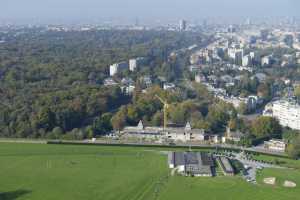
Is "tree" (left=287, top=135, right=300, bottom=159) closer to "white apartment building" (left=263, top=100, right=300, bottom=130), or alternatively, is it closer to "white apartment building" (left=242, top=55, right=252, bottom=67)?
"white apartment building" (left=263, top=100, right=300, bottom=130)

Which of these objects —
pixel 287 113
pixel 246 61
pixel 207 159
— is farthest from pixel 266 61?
pixel 207 159

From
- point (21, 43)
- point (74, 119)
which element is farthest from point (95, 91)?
point (21, 43)

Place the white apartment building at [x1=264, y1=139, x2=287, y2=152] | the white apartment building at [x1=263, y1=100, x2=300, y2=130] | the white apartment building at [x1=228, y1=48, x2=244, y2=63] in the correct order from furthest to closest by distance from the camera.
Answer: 1. the white apartment building at [x1=228, y1=48, x2=244, y2=63]
2. the white apartment building at [x1=263, y1=100, x2=300, y2=130]
3. the white apartment building at [x1=264, y1=139, x2=287, y2=152]

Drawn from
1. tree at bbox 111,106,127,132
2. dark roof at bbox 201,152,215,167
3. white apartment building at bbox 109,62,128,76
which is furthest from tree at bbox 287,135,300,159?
white apartment building at bbox 109,62,128,76

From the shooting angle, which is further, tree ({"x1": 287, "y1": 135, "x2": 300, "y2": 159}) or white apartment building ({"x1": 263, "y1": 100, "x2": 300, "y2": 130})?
white apartment building ({"x1": 263, "y1": 100, "x2": 300, "y2": 130})

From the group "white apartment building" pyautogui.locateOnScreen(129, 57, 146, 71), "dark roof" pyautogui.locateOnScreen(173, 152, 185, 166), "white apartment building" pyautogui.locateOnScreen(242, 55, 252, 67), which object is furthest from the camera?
"white apartment building" pyautogui.locateOnScreen(242, 55, 252, 67)

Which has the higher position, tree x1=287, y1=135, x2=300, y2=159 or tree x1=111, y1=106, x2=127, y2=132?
tree x1=111, y1=106, x2=127, y2=132

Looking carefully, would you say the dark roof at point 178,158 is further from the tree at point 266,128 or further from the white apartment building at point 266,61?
the white apartment building at point 266,61

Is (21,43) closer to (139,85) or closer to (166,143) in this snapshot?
(139,85)
